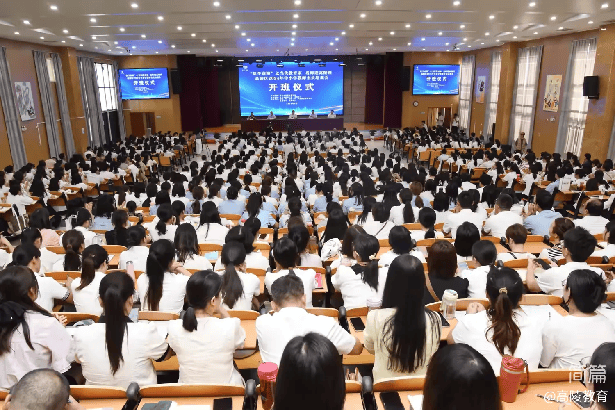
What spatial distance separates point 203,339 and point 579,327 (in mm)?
2361

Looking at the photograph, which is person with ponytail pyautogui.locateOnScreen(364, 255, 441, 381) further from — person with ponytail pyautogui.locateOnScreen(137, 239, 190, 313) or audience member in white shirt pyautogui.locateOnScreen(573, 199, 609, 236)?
audience member in white shirt pyautogui.locateOnScreen(573, 199, 609, 236)

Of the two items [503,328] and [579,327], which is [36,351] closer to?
[503,328]

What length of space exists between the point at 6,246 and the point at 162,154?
9694 mm

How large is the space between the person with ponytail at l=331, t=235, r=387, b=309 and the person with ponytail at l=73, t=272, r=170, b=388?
1.58 m

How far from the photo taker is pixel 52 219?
8289 millimetres

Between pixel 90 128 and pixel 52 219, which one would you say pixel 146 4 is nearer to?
pixel 52 219

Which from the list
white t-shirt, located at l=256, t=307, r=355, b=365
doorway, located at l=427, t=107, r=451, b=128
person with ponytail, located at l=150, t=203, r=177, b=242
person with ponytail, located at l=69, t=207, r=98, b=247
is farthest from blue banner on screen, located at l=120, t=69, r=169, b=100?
white t-shirt, located at l=256, t=307, r=355, b=365

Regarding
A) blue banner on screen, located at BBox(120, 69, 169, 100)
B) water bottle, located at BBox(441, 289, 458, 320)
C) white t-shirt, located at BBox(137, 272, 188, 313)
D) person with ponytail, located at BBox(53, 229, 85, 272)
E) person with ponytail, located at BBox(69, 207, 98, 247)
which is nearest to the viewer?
water bottle, located at BBox(441, 289, 458, 320)

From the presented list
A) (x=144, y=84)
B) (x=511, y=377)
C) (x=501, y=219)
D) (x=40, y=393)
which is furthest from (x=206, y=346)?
(x=144, y=84)

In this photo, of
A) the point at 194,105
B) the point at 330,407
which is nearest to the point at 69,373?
the point at 330,407

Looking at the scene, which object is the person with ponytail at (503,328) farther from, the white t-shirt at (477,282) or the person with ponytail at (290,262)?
the person with ponytail at (290,262)

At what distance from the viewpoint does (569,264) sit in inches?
151

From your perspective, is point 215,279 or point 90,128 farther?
point 90,128

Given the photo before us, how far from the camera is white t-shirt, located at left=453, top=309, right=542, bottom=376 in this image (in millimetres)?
2684
